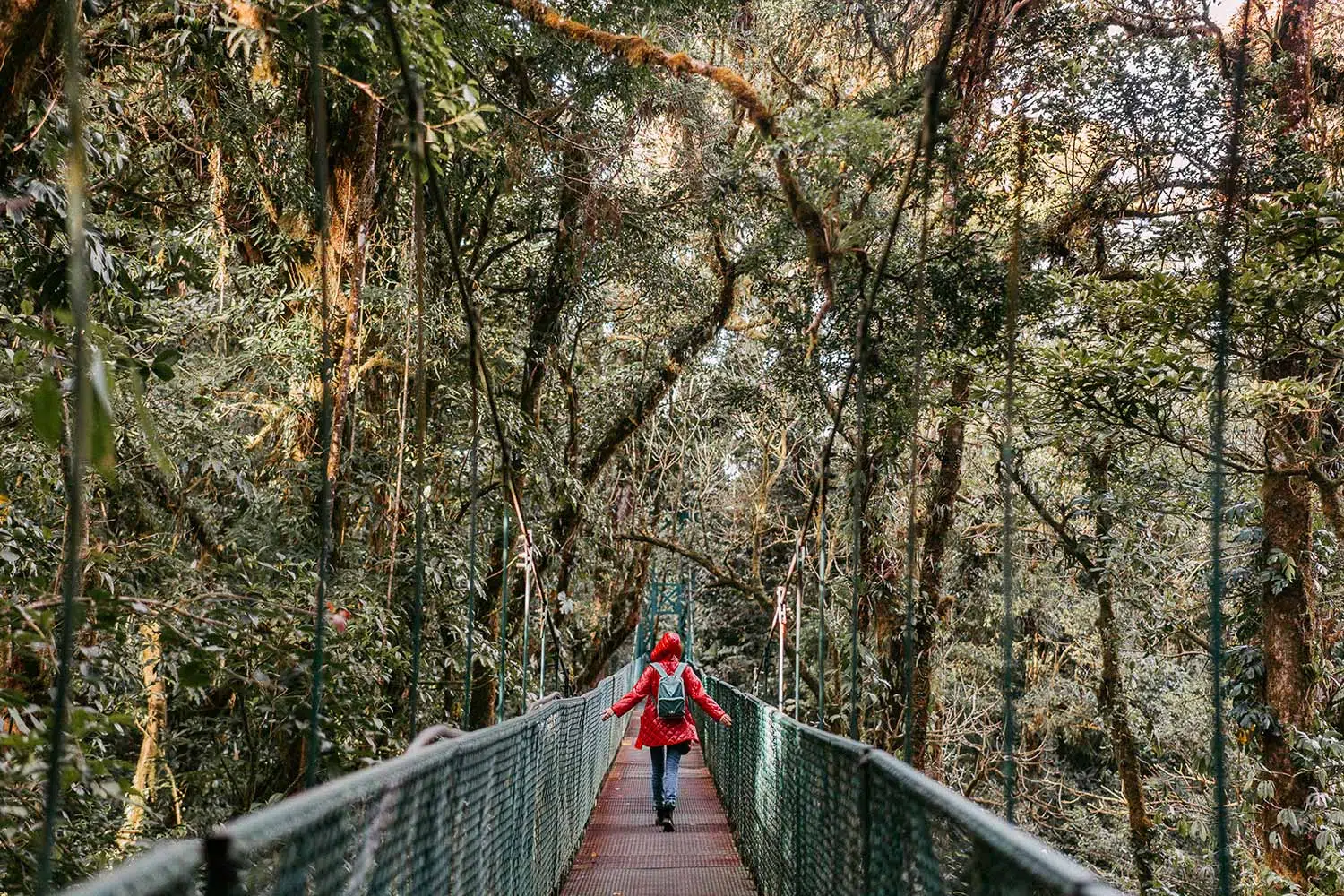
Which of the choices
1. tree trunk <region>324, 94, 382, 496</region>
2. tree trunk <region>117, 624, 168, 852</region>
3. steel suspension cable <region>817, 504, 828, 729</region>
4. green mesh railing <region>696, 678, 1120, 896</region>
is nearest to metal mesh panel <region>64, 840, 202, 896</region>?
green mesh railing <region>696, 678, 1120, 896</region>

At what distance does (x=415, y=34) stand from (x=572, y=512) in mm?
5727

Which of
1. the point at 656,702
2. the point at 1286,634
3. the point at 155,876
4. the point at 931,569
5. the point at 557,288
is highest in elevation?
the point at 557,288

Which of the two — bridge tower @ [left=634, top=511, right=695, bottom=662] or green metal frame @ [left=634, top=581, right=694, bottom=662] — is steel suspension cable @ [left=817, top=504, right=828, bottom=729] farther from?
green metal frame @ [left=634, top=581, right=694, bottom=662]

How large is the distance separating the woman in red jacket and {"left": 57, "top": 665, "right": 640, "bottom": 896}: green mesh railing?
1595 millimetres

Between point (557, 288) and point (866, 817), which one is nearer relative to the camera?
point (866, 817)

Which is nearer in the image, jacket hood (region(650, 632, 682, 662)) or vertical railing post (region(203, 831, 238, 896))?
vertical railing post (region(203, 831, 238, 896))

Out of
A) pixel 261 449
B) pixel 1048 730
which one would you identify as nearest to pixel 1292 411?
pixel 261 449

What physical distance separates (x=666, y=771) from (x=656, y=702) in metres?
0.37

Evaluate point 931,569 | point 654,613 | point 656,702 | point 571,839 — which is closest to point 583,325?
point 931,569

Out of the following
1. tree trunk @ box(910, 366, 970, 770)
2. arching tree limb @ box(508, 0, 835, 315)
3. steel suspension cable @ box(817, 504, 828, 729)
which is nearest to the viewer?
steel suspension cable @ box(817, 504, 828, 729)

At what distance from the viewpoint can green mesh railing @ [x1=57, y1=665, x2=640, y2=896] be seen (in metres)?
0.94

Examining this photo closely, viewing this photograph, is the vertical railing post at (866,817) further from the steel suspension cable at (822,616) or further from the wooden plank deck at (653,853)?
the wooden plank deck at (653,853)

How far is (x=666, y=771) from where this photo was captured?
5723 millimetres

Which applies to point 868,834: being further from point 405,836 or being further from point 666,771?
point 666,771
